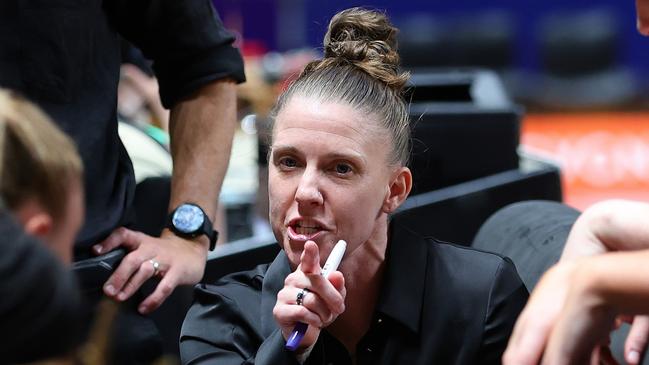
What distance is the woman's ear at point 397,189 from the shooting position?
170 centimetres

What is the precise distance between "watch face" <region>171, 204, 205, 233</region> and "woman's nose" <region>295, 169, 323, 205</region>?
44 centimetres

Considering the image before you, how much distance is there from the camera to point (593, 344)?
3.18 ft

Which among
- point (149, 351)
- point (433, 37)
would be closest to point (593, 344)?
point (149, 351)

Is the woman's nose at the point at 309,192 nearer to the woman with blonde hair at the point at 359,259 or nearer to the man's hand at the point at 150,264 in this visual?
the woman with blonde hair at the point at 359,259

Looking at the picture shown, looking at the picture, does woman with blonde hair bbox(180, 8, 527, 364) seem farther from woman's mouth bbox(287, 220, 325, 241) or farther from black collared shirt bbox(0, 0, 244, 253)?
black collared shirt bbox(0, 0, 244, 253)

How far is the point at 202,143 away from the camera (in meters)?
2.04

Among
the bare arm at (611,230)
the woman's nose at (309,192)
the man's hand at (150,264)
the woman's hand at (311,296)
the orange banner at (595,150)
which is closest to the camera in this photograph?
the bare arm at (611,230)

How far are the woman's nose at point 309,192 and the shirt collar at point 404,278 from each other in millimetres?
195

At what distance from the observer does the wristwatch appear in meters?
1.96

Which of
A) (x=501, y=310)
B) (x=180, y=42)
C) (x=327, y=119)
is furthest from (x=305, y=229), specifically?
(x=180, y=42)

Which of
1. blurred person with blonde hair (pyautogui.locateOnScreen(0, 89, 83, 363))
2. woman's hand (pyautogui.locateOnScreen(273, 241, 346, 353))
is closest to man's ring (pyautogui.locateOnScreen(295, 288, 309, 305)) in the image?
woman's hand (pyautogui.locateOnScreen(273, 241, 346, 353))

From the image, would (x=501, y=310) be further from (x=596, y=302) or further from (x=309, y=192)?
(x=596, y=302)

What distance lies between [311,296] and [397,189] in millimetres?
388

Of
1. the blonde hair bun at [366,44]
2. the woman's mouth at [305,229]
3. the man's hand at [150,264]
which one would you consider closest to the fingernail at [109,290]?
the man's hand at [150,264]
